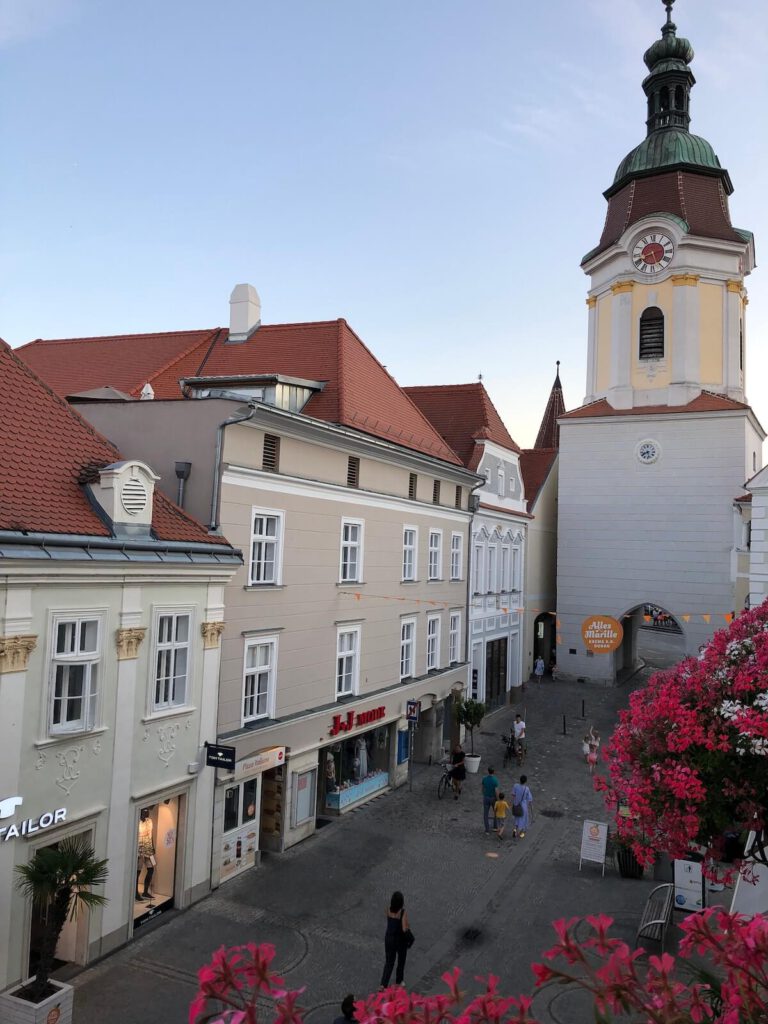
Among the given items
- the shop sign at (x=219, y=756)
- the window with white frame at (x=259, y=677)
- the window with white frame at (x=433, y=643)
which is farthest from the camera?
the window with white frame at (x=433, y=643)

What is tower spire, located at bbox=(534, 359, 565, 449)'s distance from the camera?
5550 centimetres

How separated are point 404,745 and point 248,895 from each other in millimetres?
8431

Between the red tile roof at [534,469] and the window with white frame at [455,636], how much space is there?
12.3m

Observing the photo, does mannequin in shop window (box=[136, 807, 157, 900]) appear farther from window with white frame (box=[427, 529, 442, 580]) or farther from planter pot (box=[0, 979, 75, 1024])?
window with white frame (box=[427, 529, 442, 580])

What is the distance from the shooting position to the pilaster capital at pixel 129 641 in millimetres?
12141

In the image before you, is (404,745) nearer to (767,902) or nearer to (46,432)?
(767,902)

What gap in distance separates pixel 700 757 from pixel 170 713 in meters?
8.20

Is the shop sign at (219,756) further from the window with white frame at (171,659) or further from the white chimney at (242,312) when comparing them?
the white chimney at (242,312)

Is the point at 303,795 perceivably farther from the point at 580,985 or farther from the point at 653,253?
the point at 653,253

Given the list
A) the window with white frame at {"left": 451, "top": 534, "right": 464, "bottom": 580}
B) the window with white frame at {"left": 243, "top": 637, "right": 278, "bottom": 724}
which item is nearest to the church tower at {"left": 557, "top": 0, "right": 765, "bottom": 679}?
the window with white frame at {"left": 451, "top": 534, "right": 464, "bottom": 580}

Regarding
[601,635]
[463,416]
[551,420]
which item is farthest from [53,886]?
[551,420]

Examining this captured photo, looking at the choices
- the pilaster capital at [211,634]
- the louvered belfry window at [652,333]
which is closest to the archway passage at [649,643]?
the louvered belfry window at [652,333]

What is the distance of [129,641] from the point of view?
40.3 feet

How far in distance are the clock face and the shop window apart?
1206 inches
